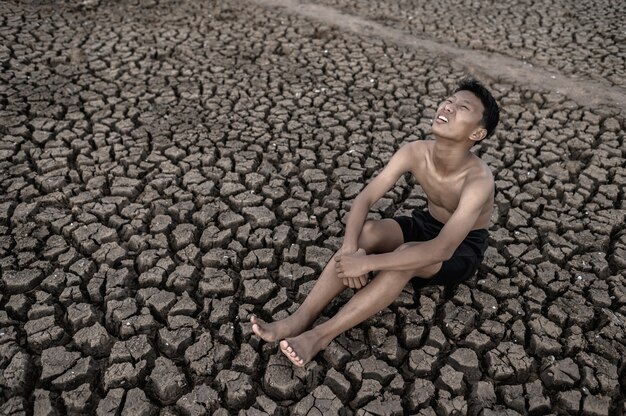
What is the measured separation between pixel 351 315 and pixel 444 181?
0.84 metres

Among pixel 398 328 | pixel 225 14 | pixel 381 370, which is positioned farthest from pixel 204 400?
pixel 225 14

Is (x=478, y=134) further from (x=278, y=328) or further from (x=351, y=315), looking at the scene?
(x=278, y=328)

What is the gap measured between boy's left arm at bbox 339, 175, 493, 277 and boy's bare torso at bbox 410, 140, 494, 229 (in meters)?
0.09

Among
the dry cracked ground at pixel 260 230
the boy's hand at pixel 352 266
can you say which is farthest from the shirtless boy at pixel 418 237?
the dry cracked ground at pixel 260 230

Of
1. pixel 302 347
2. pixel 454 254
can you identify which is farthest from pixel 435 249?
pixel 302 347

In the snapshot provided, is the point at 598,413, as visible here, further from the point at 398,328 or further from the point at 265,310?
the point at 265,310

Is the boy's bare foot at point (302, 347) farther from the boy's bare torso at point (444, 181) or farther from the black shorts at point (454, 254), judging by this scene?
the boy's bare torso at point (444, 181)

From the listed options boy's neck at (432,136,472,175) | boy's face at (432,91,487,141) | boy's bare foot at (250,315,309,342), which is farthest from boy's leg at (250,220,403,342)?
boy's face at (432,91,487,141)

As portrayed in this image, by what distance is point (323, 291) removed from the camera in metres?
2.52

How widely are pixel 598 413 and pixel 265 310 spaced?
5.23 ft

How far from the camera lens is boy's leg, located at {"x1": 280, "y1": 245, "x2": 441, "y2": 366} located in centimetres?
233

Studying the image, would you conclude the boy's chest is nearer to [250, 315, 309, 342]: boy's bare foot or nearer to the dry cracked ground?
the dry cracked ground

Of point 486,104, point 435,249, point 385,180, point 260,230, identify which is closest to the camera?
point 435,249

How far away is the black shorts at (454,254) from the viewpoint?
2596 mm
